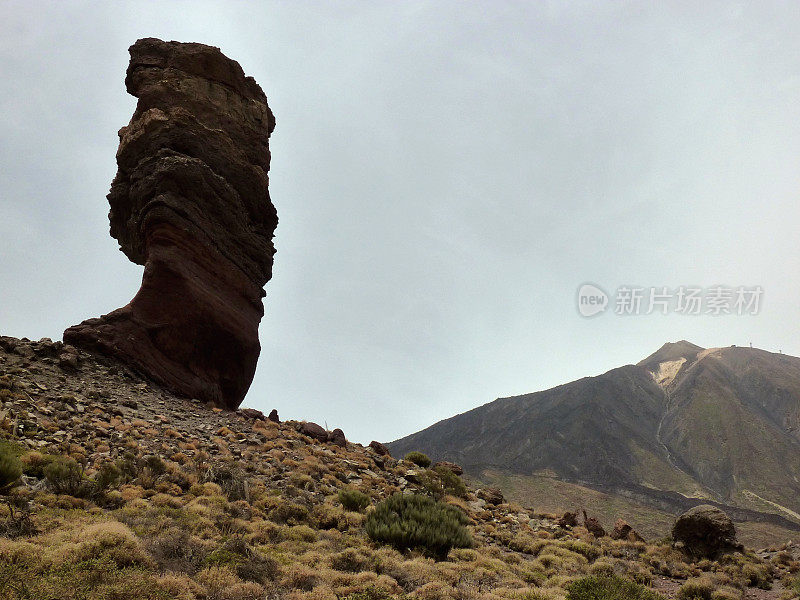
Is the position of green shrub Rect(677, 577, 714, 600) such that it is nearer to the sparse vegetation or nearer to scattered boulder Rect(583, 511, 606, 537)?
scattered boulder Rect(583, 511, 606, 537)

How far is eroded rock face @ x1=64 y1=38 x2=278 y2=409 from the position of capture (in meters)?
23.4

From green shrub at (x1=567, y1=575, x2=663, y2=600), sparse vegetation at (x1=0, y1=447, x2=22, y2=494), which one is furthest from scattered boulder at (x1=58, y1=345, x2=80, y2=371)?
green shrub at (x1=567, y1=575, x2=663, y2=600)

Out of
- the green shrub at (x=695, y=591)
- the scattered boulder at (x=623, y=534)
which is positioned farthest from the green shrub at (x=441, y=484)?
the green shrub at (x=695, y=591)

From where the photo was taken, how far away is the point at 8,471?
32.1 feet

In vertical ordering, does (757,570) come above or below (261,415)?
below

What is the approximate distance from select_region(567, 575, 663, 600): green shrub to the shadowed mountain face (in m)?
66.2

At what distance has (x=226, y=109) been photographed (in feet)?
96.7

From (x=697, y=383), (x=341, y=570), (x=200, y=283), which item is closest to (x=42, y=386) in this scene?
(x=200, y=283)

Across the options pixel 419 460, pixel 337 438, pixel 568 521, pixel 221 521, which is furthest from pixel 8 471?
pixel 568 521

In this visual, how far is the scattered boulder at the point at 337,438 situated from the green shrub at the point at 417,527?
9.34 metres

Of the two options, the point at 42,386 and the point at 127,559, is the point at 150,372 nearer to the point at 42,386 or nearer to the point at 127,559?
the point at 42,386

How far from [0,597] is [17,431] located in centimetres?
976

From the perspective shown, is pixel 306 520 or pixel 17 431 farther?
pixel 17 431

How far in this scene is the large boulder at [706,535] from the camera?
59.7ft
